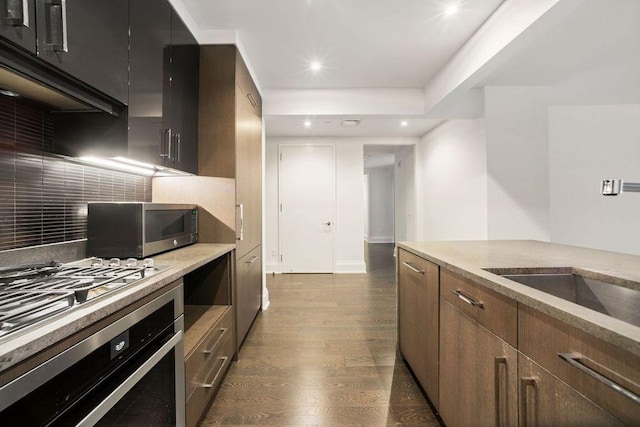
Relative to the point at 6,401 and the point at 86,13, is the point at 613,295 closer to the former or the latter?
the point at 6,401

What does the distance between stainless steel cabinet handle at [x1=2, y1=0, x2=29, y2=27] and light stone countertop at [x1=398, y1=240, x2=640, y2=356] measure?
1.68 meters

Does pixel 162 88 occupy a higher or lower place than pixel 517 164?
higher

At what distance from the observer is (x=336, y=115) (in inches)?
122

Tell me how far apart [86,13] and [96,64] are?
17 cm

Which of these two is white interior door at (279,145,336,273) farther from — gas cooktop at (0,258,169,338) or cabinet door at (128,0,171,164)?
gas cooktop at (0,258,169,338)

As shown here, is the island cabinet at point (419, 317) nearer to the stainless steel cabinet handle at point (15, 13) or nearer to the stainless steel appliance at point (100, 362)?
the stainless steel appliance at point (100, 362)

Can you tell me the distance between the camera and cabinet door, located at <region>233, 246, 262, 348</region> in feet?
6.52

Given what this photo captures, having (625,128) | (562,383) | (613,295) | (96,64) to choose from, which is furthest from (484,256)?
(625,128)

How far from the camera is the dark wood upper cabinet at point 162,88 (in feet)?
4.33

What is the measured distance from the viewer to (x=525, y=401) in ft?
2.63

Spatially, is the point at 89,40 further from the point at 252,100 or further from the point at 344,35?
the point at 344,35

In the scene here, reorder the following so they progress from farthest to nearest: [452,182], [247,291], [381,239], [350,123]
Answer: [381,239] → [350,123] → [452,182] → [247,291]

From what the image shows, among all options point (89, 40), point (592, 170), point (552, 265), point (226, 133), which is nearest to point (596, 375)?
point (552, 265)

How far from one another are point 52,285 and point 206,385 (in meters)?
0.90
